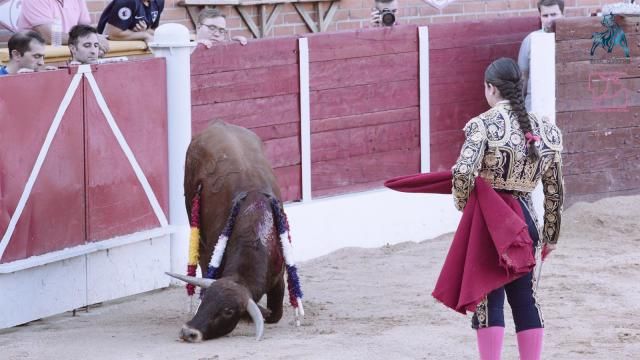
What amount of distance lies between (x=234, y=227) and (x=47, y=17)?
209cm

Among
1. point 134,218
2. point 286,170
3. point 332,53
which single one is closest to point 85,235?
point 134,218

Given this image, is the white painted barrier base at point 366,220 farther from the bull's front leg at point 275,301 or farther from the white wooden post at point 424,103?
the bull's front leg at point 275,301

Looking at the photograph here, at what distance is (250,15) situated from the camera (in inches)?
411

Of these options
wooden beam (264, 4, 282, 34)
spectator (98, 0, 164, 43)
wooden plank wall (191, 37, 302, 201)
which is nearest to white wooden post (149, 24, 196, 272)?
wooden plank wall (191, 37, 302, 201)

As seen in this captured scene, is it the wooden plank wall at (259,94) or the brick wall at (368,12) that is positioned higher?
the brick wall at (368,12)

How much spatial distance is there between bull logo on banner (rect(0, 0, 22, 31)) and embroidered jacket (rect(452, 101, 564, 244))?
4.12 meters

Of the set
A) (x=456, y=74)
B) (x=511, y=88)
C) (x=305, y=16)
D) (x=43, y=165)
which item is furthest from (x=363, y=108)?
(x=511, y=88)

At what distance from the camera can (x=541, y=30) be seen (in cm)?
986

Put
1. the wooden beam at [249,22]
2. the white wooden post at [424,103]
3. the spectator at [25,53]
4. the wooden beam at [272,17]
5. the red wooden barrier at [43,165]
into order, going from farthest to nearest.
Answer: the wooden beam at [272,17]
the wooden beam at [249,22]
the white wooden post at [424,103]
the spectator at [25,53]
the red wooden barrier at [43,165]

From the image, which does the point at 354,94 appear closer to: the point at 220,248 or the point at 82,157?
the point at 82,157

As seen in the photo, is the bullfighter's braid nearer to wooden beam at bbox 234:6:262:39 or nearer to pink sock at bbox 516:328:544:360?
pink sock at bbox 516:328:544:360

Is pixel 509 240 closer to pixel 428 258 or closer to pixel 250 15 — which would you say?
pixel 428 258

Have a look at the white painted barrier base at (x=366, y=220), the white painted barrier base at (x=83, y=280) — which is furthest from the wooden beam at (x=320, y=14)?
the white painted barrier base at (x=83, y=280)

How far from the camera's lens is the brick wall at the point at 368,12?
984 centimetres
